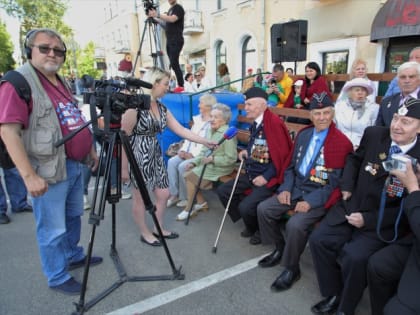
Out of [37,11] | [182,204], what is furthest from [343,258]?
[37,11]

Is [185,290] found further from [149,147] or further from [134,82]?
[134,82]

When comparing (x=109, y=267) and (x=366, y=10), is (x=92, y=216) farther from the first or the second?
(x=366, y=10)

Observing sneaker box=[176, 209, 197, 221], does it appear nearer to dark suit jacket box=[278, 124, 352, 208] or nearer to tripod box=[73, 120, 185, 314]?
tripod box=[73, 120, 185, 314]

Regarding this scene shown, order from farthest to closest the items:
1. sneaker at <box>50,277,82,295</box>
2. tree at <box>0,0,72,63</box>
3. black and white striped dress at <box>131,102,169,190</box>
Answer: tree at <box>0,0,72,63</box>
black and white striped dress at <box>131,102,169,190</box>
sneaker at <box>50,277,82,295</box>

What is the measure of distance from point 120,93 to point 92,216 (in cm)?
89

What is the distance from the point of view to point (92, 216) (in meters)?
2.06

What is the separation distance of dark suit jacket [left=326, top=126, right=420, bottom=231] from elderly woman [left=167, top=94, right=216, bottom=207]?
2.22 meters

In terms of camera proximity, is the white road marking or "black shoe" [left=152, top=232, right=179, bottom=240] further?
"black shoe" [left=152, top=232, right=179, bottom=240]

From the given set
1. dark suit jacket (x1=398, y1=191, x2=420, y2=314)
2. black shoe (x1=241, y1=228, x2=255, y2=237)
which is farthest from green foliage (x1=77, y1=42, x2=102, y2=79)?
dark suit jacket (x1=398, y1=191, x2=420, y2=314)

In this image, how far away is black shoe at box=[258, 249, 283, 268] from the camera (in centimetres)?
281

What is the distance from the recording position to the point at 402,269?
185cm

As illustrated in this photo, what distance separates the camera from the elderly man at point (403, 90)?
3.10 meters

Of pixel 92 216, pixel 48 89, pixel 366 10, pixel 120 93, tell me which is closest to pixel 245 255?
pixel 92 216

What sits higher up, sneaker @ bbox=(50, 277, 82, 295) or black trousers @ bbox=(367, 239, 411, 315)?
black trousers @ bbox=(367, 239, 411, 315)
